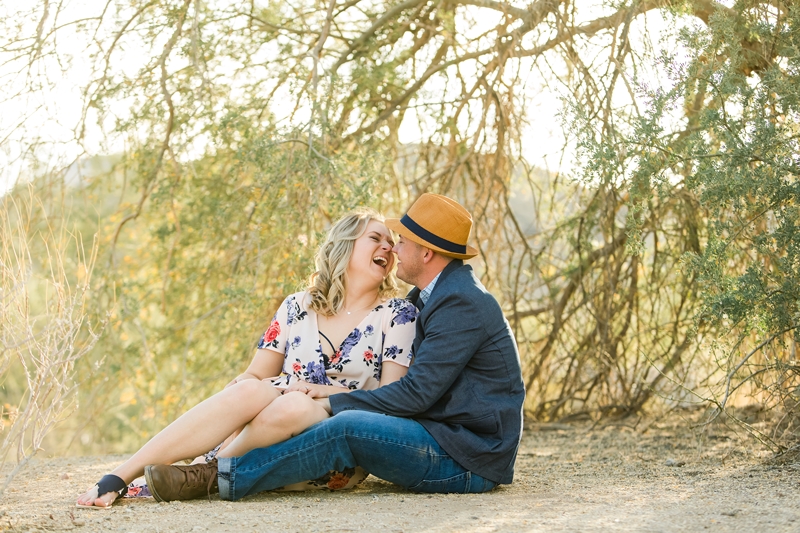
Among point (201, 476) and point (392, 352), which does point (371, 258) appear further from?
point (201, 476)

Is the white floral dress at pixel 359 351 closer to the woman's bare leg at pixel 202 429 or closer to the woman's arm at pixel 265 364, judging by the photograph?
the woman's arm at pixel 265 364

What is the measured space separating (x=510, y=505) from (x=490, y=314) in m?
0.66

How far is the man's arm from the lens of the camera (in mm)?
2947

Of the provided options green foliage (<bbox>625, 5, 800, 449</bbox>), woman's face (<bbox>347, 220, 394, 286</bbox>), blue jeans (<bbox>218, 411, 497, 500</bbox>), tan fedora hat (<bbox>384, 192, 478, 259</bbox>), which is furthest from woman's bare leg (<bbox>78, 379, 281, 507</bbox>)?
green foliage (<bbox>625, 5, 800, 449</bbox>)

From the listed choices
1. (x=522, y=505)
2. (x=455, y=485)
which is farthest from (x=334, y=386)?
(x=522, y=505)

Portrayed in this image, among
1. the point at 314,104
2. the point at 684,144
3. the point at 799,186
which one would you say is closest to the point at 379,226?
the point at 314,104

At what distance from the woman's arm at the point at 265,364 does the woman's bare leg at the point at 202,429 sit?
41 centimetres

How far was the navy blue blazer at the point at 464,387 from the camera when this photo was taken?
296cm

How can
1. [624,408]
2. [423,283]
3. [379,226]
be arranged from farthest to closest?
[624,408] → [379,226] → [423,283]

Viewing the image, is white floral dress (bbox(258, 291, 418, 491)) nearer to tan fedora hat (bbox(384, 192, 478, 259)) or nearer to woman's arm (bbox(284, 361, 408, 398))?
woman's arm (bbox(284, 361, 408, 398))

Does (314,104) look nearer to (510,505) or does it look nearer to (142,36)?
(142,36)

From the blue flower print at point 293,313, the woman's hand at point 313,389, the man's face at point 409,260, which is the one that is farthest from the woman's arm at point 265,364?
the man's face at point 409,260

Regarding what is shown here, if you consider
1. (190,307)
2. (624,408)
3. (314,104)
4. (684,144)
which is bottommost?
(624,408)

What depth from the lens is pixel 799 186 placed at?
10.4 ft
